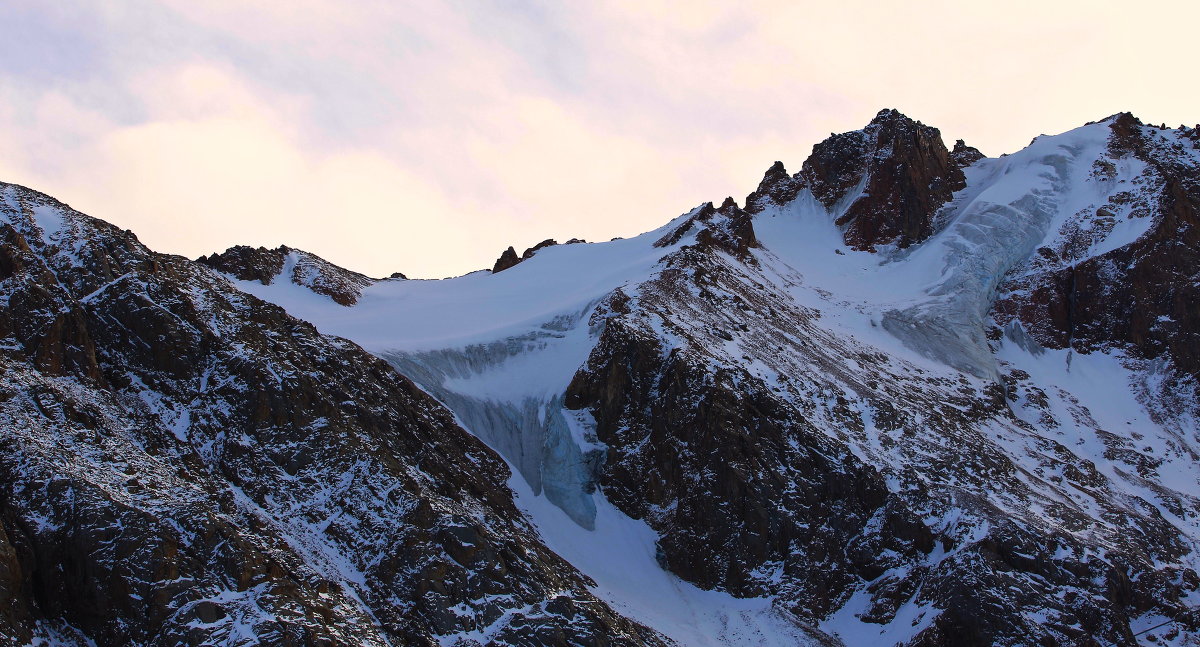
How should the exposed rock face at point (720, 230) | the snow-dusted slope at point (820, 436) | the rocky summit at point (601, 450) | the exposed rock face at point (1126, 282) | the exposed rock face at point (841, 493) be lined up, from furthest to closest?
the exposed rock face at point (720, 230), the exposed rock face at point (1126, 282), the snow-dusted slope at point (820, 436), the exposed rock face at point (841, 493), the rocky summit at point (601, 450)

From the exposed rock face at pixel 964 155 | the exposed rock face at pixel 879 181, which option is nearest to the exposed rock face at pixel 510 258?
the exposed rock face at pixel 879 181

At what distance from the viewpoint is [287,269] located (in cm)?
9244

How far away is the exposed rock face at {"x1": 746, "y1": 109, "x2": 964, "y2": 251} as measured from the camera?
109 metres

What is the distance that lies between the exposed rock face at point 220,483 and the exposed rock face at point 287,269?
81.5 feet

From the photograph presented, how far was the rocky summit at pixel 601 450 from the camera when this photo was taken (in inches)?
1874

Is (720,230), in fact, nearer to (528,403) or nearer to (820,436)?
(528,403)

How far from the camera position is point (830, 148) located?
119250mm

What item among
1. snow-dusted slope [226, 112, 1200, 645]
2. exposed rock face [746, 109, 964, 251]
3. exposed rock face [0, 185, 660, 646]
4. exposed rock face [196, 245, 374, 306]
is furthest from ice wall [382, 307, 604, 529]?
exposed rock face [746, 109, 964, 251]

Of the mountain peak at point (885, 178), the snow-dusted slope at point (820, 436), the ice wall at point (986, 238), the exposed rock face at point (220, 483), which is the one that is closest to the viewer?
the exposed rock face at point (220, 483)

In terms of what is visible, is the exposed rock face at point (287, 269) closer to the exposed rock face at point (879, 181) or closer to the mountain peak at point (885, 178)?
the exposed rock face at point (879, 181)

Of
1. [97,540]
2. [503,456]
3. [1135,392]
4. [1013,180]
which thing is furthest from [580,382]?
[1013,180]

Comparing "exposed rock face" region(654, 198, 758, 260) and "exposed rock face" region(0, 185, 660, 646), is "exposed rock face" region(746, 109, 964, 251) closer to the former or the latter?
"exposed rock face" region(654, 198, 758, 260)

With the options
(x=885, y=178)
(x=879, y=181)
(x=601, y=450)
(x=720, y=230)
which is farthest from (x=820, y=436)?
(x=885, y=178)

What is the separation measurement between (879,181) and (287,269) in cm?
5576
